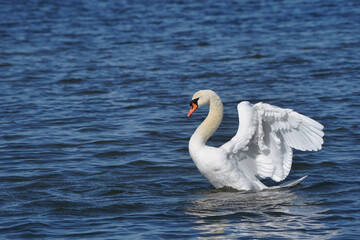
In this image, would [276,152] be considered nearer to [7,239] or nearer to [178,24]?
[7,239]

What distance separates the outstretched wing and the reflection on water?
0.40m

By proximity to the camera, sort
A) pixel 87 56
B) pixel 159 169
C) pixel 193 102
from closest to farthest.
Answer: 1. pixel 193 102
2. pixel 159 169
3. pixel 87 56

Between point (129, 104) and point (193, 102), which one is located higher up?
point (193, 102)

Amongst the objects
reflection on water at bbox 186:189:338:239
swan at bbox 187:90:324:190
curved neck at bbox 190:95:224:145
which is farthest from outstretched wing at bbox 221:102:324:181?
reflection on water at bbox 186:189:338:239

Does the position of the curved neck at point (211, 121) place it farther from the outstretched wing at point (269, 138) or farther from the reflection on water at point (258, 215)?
the reflection on water at point (258, 215)

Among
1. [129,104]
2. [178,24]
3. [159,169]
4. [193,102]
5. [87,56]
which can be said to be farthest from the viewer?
[178,24]

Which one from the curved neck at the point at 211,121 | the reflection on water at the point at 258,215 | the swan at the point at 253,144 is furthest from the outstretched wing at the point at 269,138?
the reflection on water at the point at 258,215

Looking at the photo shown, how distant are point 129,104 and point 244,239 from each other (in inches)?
296

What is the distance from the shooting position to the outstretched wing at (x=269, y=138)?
29.2 feet

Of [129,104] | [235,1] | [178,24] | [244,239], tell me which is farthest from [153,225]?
[235,1]

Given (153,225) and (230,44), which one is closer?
(153,225)

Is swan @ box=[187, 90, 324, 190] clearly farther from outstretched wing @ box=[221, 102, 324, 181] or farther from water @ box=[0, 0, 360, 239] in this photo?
water @ box=[0, 0, 360, 239]

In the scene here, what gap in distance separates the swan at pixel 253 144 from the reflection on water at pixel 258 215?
0.25 metres

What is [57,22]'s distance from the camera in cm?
2680
